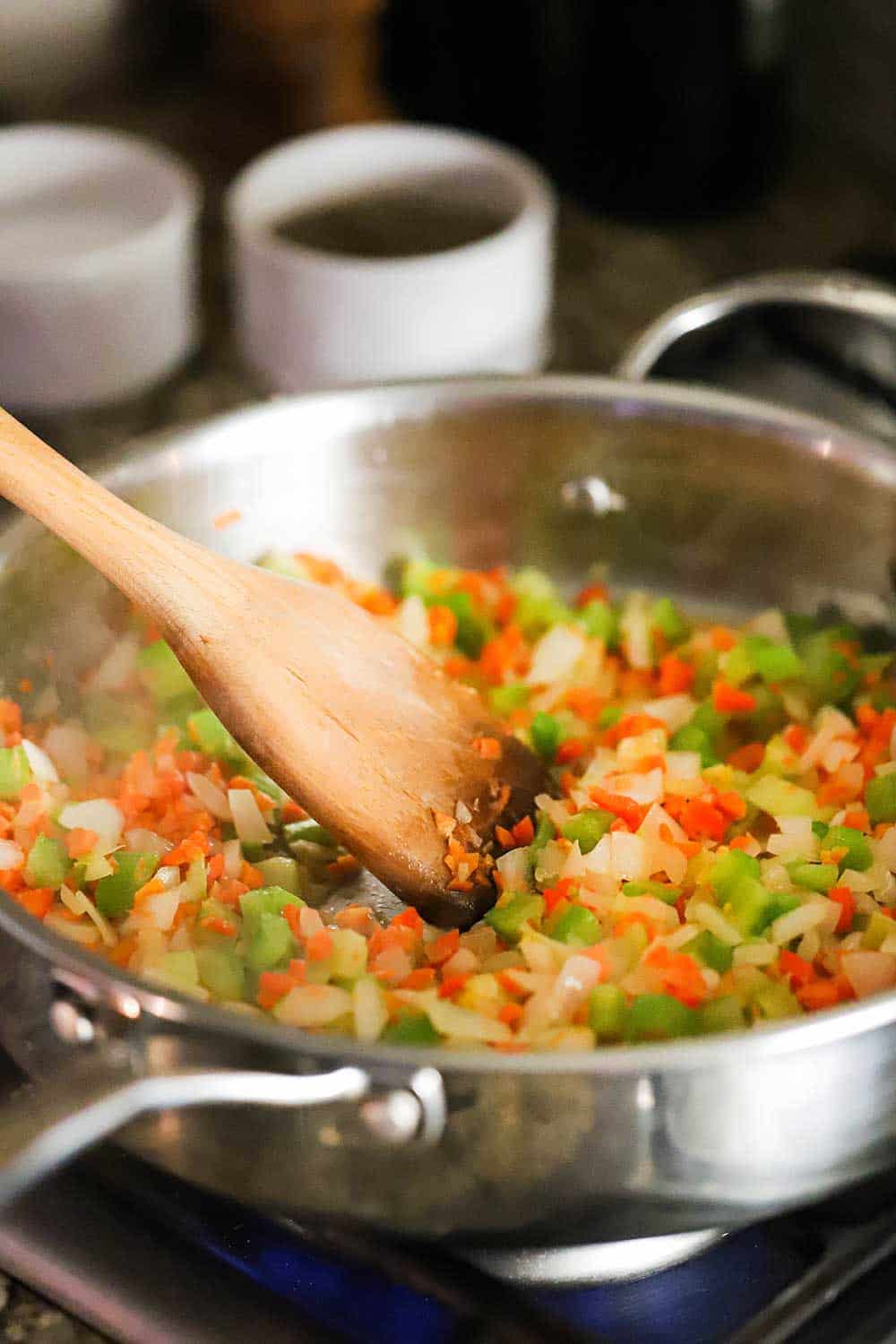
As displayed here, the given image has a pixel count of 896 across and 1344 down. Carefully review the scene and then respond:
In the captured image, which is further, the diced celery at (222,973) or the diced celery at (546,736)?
the diced celery at (546,736)

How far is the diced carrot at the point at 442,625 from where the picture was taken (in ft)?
3.85

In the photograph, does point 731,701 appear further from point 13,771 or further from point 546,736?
point 13,771

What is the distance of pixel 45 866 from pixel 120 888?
0.15 ft

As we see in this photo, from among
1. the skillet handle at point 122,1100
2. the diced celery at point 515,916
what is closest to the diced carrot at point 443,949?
the diced celery at point 515,916

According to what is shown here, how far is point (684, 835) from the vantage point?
38.1 inches

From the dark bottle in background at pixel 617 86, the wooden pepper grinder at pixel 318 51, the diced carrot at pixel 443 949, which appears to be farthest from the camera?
the wooden pepper grinder at pixel 318 51

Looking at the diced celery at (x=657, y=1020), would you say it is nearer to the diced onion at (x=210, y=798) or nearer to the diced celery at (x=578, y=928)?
the diced celery at (x=578, y=928)

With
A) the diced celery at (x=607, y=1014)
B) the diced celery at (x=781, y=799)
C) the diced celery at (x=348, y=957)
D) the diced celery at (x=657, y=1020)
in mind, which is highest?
the diced celery at (x=657, y=1020)

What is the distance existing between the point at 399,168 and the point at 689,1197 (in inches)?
44.5

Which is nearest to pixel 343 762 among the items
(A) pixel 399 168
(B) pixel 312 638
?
(B) pixel 312 638

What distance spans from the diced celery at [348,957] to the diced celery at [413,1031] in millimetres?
44

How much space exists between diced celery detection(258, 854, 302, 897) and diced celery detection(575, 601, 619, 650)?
0.32 m

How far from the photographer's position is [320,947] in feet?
2.77

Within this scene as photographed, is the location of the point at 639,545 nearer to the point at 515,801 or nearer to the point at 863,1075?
the point at 515,801
